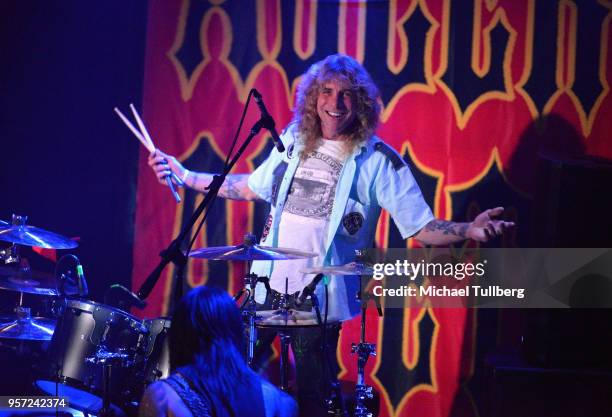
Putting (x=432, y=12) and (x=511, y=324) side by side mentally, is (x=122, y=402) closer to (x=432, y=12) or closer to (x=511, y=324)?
(x=511, y=324)

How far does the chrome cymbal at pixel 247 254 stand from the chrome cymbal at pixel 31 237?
0.84 metres

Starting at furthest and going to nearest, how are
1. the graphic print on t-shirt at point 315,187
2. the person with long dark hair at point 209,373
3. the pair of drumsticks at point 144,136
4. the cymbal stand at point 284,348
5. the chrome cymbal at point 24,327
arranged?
1. the graphic print on t-shirt at point 315,187
2. the pair of drumsticks at point 144,136
3. the chrome cymbal at point 24,327
4. the cymbal stand at point 284,348
5. the person with long dark hair at point 209,373

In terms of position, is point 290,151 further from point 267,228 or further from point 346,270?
point 346,270

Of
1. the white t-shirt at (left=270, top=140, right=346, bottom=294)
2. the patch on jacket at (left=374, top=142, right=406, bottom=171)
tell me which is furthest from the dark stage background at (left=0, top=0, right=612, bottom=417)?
the white t-shirt at (left=270, top=140, right=346, bottom=294)

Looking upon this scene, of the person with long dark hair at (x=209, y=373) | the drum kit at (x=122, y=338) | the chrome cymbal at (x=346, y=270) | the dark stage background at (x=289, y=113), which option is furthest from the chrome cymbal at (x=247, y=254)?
the person with long dark hair at (x=209, y=373)

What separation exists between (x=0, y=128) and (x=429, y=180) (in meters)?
2.73

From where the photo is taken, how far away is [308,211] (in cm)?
446

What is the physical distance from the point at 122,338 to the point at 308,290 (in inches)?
37.6

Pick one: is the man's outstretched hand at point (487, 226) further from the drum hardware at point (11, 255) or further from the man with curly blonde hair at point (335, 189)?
the drum hardware at point (11, 255)

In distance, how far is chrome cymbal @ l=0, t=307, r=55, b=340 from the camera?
4145 millimetres

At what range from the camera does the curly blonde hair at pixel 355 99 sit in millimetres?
4516

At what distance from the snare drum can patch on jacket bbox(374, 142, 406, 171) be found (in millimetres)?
1677

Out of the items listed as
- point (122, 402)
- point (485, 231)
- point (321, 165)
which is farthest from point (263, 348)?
point (485, 231)

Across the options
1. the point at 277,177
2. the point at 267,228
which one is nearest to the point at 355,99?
the point at 277,177
